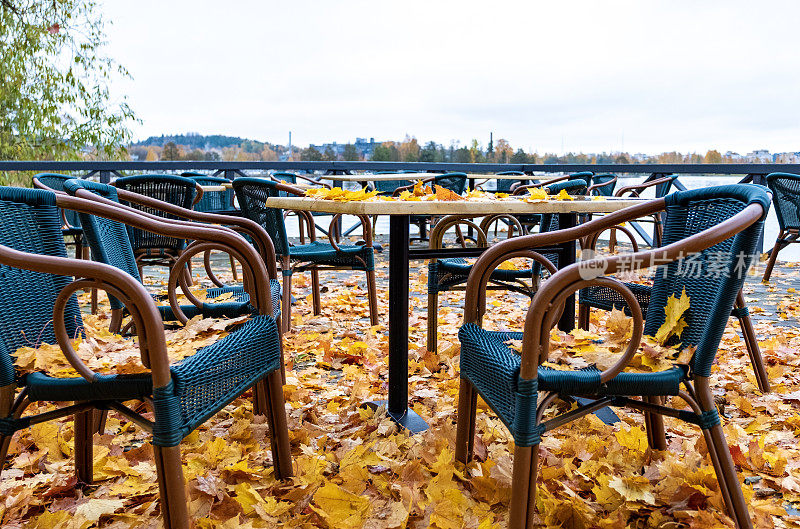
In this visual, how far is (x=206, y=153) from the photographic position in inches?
289

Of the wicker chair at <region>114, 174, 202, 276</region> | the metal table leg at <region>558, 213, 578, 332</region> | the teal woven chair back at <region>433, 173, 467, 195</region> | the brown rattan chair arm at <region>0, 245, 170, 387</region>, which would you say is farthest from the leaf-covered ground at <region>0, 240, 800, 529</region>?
the teal woven chair back at <region>433, 173, 467, 195</region>

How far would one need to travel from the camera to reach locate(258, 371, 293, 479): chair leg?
1534mm

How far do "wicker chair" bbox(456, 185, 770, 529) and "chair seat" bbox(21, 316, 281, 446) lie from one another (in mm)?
573

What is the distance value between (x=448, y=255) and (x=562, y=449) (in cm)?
76

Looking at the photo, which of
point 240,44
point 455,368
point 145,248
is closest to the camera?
point 455,368

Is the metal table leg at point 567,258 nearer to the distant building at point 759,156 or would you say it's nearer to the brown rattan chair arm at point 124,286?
the brown rattan chair arm at point 124,286

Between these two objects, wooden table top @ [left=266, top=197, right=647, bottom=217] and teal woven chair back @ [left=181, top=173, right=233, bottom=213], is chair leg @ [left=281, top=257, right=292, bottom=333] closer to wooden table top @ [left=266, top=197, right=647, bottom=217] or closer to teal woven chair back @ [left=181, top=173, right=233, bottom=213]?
wooden table top @ [left=266, top=197, right=647, bottom=217]

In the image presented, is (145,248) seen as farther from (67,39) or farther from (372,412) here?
(67,39)

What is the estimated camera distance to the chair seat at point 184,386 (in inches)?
43.1

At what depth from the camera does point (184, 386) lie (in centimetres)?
110

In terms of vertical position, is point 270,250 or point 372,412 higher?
point 270,250

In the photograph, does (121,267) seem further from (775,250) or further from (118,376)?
(775,250)

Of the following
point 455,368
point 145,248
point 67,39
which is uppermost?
point 67,39

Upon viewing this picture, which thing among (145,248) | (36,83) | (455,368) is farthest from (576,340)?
(36,83)
